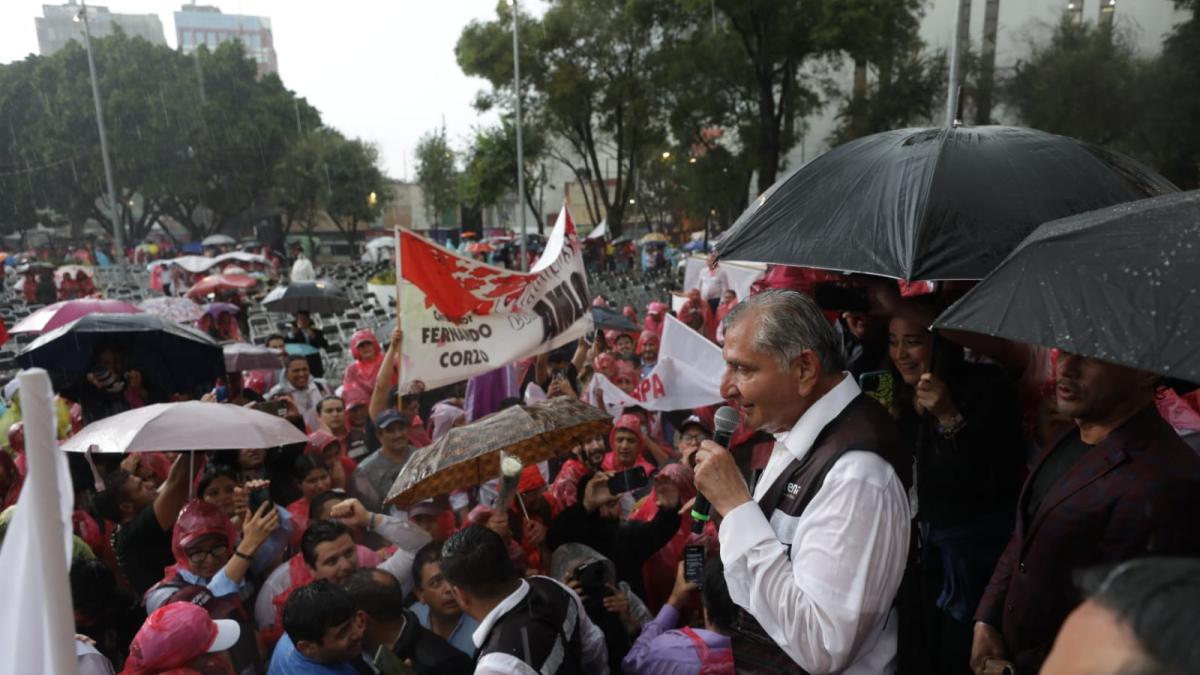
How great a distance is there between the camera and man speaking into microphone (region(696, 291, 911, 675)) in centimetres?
179

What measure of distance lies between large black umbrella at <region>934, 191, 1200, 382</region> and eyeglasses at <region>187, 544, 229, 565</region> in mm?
3191

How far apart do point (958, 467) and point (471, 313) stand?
143 inches

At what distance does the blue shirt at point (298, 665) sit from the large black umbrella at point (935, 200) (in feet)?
6.74

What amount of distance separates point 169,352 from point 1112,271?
632 cm

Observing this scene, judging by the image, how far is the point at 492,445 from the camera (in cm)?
337

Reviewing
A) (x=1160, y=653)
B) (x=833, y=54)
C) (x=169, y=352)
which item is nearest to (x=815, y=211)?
(x=1160, y=653)

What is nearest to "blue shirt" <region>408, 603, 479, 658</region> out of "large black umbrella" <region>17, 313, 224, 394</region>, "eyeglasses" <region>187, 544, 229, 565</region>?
"eyeglasses" <region>187, 544, 229, 565</region>

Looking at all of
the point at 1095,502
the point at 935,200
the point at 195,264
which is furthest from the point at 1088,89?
the point at 1095,502

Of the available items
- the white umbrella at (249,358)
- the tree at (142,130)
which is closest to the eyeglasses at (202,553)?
the white umbrella at (249,358)

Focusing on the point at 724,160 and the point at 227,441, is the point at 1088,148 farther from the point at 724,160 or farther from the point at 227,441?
the point at 724,160

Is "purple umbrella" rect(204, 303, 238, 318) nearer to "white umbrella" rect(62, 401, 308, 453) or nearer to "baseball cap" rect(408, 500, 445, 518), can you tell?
"white umbrella" rect(62, 401, 308, 453)

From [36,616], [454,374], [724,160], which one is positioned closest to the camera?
[36,616]

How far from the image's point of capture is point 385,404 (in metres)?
6.07

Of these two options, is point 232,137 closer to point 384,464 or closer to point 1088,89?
point 1088,89
